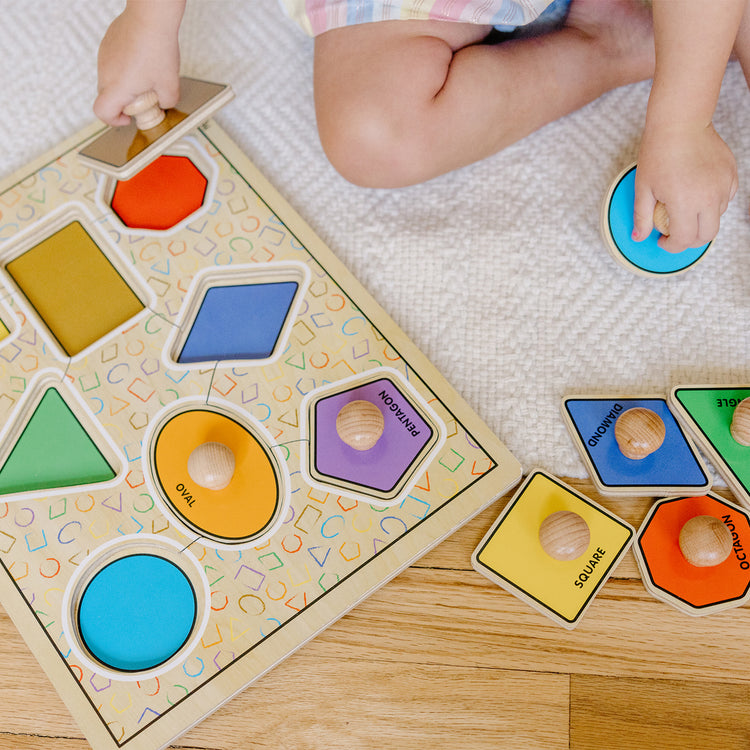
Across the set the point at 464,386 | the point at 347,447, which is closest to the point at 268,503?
the point at 347,447

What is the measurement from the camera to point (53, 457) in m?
0.53

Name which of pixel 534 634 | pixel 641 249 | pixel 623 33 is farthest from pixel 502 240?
pixel 534 634

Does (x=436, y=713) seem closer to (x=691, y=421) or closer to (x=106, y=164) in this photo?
(x=691, y=421)

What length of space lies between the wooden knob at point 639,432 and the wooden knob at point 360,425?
180mm

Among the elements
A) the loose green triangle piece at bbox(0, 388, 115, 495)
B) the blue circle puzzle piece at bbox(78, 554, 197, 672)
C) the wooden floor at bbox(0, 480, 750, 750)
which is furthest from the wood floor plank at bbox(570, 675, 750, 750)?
the loose green triangle piece at bbox(0, 388, 115, 495)

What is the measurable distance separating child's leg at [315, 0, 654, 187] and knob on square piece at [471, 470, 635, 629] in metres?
0.29

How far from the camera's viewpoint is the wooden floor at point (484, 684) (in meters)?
0.48

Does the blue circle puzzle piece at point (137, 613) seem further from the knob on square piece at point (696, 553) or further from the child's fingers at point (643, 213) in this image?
the child's fingers at point (643, 213)

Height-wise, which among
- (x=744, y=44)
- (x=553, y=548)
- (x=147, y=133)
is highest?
(x=147, y=133)

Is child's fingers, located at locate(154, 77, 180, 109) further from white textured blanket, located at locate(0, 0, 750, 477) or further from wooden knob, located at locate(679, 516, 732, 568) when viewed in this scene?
wooden knob, located at locate(679, 516, 732, 568)

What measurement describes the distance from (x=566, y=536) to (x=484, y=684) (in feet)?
0.41

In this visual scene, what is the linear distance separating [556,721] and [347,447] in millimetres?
247

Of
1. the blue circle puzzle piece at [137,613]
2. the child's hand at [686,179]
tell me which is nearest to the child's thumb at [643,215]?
the child's hand at [686,179]

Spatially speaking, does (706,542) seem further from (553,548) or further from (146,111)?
(146,111)
